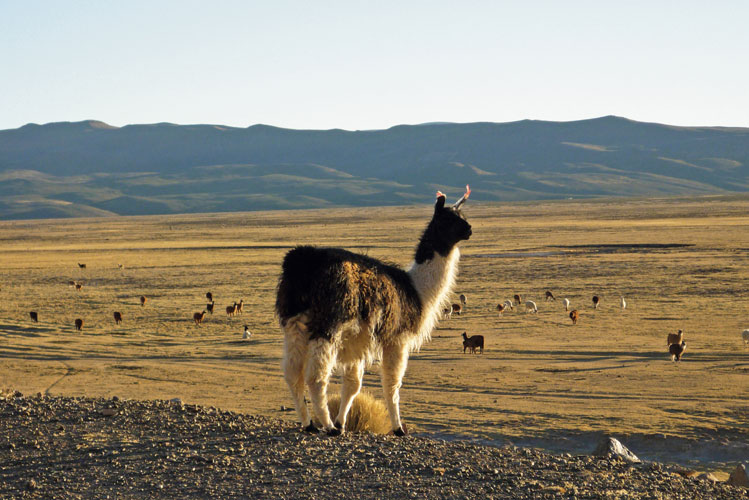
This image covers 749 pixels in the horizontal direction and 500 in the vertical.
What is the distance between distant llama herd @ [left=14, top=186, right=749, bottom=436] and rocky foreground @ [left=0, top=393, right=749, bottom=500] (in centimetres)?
56

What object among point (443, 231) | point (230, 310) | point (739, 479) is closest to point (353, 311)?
point (443, 231)

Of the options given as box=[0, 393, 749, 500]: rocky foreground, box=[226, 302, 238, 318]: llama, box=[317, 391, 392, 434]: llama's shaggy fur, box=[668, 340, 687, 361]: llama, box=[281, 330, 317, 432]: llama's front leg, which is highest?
box=[281, 330, 317, 432]: llama's front leg

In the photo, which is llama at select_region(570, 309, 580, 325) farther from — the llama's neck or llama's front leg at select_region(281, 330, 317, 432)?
llama's front leg at select_region(281, 330, 317, 432)

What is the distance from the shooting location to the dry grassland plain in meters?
13.2

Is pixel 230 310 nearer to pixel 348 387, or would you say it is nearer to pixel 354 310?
pixel 348 387

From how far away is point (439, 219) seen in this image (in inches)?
369

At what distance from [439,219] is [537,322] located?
16.5 meters

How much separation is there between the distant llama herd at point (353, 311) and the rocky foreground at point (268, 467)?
0.56 metres

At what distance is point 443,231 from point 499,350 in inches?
457

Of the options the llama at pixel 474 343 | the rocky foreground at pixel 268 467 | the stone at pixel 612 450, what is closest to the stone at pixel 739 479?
the stone at pixel 612 450

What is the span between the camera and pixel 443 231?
9.41 m

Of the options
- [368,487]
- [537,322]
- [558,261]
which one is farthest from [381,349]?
[558,261]

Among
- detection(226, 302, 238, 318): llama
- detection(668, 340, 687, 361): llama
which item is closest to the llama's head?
detection(668, 340, 687, 361): llama

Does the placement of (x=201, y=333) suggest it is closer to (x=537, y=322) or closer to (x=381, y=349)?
(x=537, y=322)
